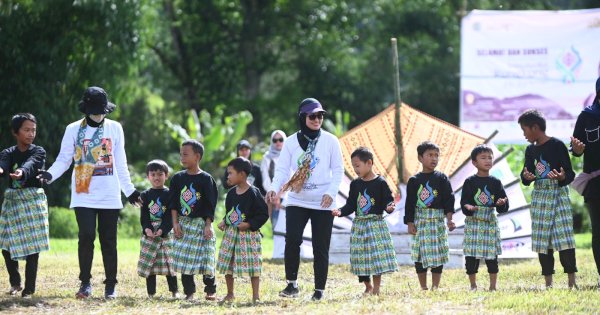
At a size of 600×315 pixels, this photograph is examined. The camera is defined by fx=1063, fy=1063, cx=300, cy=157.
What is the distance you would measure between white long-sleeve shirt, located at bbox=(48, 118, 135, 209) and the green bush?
8.52m

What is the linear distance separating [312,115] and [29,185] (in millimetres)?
2737

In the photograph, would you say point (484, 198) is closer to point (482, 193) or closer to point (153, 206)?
point (482, 193)

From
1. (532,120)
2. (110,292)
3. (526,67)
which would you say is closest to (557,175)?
(532,120)

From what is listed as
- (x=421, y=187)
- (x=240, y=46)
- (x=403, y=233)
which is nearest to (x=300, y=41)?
(x=240, y=46)

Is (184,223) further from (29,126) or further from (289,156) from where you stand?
(29,126)

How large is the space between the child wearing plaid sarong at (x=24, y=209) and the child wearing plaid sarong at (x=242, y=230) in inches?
71.1

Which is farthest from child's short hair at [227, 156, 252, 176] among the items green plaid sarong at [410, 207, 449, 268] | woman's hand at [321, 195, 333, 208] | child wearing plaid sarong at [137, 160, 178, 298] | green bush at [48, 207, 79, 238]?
green bush at [48, 207, 79, 238]

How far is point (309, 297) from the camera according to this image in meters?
9.77

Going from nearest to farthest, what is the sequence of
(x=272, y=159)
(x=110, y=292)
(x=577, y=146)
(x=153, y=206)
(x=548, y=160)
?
(x=577, y=146), (x=110, y=292), (x=548, y=160), (x=153, y=206), (x=272, y=159)

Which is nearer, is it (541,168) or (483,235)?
(541,168)

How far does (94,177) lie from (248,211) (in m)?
1.43

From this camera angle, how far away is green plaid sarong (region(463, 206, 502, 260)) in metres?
10.1

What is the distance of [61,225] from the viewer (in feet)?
58.9

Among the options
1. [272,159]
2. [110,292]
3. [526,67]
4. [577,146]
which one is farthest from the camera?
[526,67]
